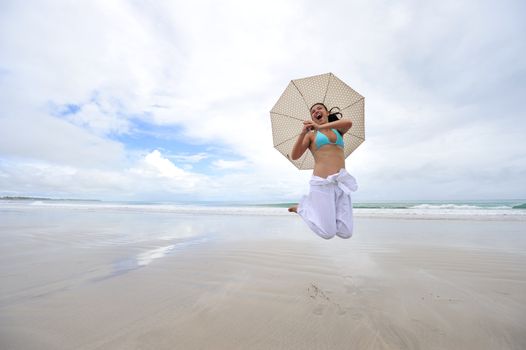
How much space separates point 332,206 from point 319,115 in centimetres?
143

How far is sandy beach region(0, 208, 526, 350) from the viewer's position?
2969 mm

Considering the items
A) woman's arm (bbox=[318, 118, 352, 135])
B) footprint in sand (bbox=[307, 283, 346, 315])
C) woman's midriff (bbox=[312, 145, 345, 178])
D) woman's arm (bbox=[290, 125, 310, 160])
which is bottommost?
footprint in sand (bbox=[307, 283, 346, 315])

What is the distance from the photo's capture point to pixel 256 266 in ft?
18.7

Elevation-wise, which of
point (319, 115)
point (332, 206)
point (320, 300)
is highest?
point (319, 115)

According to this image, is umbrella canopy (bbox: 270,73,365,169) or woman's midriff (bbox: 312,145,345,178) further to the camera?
umbrella canopy (bbox: 270,73,365,169)

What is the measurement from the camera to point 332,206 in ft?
12.4

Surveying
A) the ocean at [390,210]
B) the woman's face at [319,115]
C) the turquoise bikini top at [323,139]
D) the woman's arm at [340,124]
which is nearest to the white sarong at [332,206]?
the turquoise bikini top at [323,139]

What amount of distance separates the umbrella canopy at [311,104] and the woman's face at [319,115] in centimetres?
17

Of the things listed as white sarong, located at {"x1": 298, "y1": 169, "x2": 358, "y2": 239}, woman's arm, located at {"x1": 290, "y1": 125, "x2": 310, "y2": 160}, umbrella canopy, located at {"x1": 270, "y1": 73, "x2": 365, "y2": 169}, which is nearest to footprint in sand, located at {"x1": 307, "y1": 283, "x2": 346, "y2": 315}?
white sarong, located at {"x1": 298, "y1": 169, "x2": 358, "y2": 239}

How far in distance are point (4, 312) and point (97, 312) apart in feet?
3.69

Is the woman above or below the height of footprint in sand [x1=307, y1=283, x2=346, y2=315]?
above

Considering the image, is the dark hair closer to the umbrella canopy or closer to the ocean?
the umbrella canopy

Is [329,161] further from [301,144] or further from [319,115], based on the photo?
[319,115]

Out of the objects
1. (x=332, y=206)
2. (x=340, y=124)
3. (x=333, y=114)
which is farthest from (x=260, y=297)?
(x=333, y=114)
